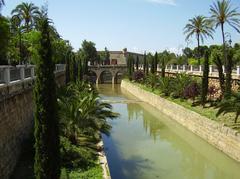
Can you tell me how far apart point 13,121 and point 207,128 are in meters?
11.0

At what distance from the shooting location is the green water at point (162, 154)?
1451 cm

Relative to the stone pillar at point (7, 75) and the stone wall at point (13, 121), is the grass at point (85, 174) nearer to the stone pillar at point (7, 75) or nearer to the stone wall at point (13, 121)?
the stone wall at point (13, 121)

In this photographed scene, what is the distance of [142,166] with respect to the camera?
15.2m

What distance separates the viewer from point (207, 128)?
19344 mm

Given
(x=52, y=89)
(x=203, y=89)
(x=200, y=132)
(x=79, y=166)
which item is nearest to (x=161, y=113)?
(x=203, y=89)

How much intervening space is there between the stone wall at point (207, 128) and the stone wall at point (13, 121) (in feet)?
29.6

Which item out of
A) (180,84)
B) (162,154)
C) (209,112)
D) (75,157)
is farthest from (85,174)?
(180,84)

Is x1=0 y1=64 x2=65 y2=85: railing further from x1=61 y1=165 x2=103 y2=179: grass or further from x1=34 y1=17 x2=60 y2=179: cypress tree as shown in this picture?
x1=61 y1=165 x2=103 y2=179: grass

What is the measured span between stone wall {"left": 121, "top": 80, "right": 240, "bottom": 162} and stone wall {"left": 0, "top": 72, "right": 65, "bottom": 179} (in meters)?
9.02

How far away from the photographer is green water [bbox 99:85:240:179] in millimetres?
14515

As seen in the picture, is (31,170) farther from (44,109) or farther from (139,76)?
(139,76)

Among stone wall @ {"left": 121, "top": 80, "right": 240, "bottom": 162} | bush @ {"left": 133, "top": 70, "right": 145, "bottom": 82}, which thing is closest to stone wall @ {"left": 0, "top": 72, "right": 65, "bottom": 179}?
stone wall @ {"left": 121, "top": 80, "right": 240, "bottom": 162}

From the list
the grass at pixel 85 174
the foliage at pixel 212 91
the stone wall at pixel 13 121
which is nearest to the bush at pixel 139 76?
the foliage at pixel 212 91

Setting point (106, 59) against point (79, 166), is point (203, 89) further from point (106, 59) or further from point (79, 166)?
point (106, 59)
